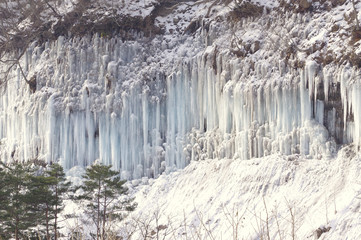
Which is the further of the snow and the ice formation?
the ice formation

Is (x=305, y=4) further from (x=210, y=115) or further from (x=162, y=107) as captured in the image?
(x=162, y=107)

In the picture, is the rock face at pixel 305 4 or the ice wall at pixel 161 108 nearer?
the ice wall at pixel 161 108

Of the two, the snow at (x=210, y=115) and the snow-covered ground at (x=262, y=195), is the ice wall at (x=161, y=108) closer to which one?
the snow at (x=210, y=115)

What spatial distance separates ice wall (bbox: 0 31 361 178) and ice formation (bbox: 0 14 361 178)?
0.15 ft

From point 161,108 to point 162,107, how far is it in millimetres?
68

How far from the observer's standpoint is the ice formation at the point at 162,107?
1766cm

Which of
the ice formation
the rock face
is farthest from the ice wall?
the rock face

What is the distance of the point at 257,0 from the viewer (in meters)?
21.9

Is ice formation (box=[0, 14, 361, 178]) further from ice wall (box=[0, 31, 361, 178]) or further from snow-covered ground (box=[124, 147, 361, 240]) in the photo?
snow-covered ground (box=[124, 147, 361, 240])

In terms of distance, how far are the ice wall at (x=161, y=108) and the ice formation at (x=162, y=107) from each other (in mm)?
44

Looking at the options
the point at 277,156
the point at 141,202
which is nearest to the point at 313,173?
the point at 277,156

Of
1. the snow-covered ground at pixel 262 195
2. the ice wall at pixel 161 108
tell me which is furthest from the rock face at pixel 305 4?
the snow-covered ground at pixel 262 195

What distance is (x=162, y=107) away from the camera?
73.1ft

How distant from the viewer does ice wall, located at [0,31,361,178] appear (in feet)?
57.9
